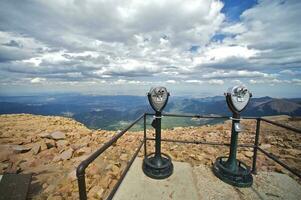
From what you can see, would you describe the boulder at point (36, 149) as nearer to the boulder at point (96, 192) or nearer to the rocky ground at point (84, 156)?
the rocky ground at point (84, 156)

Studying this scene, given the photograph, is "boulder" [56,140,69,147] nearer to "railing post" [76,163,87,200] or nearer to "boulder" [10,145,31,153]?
"boulder" [10,145,31,153]

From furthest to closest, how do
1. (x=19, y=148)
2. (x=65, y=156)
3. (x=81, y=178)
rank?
(x=19, y=148) → (x=65, y=156) → (x=81, y=178)

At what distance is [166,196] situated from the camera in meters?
2.65

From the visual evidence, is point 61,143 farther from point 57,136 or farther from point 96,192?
point 96,192

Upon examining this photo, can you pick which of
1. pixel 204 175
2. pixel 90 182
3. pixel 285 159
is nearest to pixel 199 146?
pixel 204 175

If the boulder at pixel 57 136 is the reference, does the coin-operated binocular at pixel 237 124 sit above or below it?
above

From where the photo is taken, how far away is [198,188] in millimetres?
2842

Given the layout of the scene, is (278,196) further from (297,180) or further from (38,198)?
(38,198)

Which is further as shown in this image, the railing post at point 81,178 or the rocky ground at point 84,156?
the rocky ground at point 84,156

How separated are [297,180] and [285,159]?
4.09ft

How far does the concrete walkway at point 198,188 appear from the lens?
2.65m

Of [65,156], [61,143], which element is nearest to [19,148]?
[61,143]

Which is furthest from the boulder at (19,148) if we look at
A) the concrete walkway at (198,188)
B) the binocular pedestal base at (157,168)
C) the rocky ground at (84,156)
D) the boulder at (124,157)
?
the binocular pedestal base at (157,168)

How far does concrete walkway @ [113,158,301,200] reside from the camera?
265 centimetres
